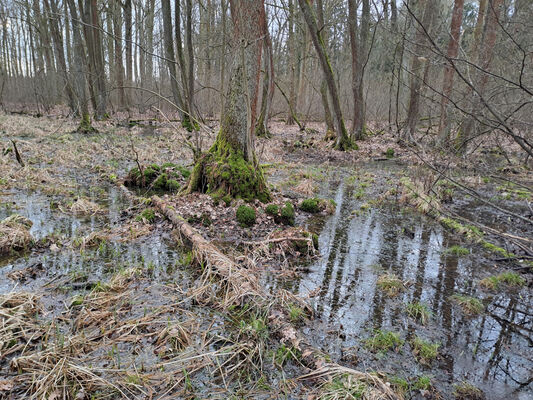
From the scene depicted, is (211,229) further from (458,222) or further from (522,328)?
(458,222)

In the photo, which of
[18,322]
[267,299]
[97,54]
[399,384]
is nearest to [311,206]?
[267,299]

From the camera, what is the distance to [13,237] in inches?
183

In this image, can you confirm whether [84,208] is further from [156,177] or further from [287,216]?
[287,216]

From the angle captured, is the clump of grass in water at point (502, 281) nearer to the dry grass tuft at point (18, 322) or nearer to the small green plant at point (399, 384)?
the small green plant at point (399, 384)

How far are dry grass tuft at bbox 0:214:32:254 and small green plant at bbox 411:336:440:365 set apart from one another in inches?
193

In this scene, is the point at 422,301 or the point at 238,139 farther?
the point at 238,139

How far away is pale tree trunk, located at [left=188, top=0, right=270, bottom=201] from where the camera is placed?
6.20 meters

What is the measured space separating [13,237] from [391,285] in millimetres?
4936

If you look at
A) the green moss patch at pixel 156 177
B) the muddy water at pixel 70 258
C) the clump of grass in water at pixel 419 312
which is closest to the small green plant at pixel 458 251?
the clump of grass in water at pixel 419 312

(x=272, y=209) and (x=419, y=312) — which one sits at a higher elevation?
(x=272, y=209)

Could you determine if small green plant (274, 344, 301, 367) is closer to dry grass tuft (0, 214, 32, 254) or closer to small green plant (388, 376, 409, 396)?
small green plant (388, 376, 409, 396)

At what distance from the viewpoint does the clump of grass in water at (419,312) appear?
3.67 m

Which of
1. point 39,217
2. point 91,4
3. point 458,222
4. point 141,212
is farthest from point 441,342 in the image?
point 91,4

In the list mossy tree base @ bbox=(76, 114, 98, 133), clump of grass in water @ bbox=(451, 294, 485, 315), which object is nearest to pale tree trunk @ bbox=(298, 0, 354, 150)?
mossy tree base @ bbox=(76, 114, 98, 133)
